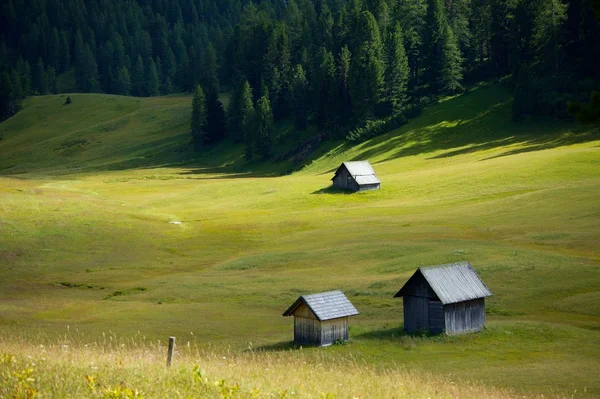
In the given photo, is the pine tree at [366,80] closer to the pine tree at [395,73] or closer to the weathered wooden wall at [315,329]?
the pine tree at [395,73]

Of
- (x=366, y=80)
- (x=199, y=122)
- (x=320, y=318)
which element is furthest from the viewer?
(x=199, y=122)

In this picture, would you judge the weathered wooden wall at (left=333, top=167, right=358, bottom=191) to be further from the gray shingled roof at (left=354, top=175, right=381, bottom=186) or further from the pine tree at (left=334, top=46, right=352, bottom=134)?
the pine tree at (left=334, top=46, right=352, bottom=134)

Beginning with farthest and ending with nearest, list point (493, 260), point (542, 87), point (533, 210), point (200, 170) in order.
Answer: point (200, 170) < point (542, 87) < point (533, 210) < point (493, 260)

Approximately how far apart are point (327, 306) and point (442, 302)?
6.19 m

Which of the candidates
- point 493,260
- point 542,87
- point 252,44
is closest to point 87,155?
point 252,44

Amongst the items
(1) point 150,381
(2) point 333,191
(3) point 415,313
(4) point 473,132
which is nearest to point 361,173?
(2) point 333,191

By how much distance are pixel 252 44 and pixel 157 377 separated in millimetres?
176841

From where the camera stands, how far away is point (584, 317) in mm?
44281

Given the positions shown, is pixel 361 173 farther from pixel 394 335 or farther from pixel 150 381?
pixel 150 381

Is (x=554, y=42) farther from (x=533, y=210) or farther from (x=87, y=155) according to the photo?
(x=87, y=155)

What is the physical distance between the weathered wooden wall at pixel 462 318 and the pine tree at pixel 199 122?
431 feet

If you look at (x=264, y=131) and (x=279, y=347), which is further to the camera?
(x=264, y=131)

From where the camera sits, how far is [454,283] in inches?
1738

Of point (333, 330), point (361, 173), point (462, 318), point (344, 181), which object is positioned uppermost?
point (361, 173)
